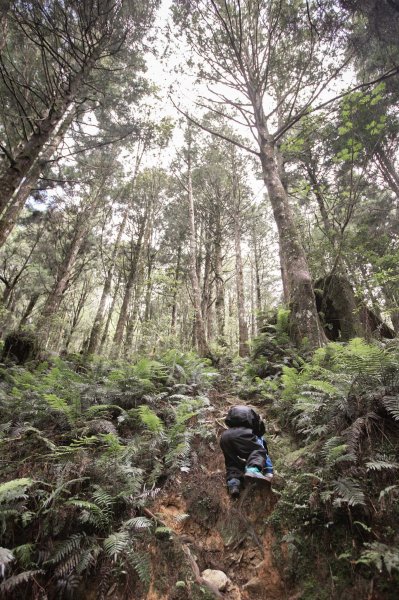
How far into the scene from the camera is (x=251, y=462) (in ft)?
11.5

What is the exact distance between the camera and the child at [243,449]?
350 centimetres

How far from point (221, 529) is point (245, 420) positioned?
47.0 inches

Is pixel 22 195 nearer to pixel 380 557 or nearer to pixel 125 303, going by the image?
pixel 125 303

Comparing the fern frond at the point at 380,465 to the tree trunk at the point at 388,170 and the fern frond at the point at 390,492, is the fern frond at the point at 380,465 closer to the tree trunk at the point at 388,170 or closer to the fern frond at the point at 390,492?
the fern frond at the point at 390,492

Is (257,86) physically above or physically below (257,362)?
above

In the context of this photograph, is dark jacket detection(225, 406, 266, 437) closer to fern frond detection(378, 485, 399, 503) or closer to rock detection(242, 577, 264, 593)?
rock detection(242, 577, 264, 593)

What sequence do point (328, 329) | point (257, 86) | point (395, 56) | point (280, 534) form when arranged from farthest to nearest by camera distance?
point (395, 56), point (257, 86), point (328, 329), point (280, 534)

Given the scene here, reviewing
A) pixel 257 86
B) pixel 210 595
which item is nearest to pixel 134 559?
pixel 210 595

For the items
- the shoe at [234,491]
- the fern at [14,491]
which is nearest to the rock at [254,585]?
the shoe at [234,491]

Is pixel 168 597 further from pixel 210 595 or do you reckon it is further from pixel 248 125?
pixel 248 125

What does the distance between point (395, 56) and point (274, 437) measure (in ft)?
40.7

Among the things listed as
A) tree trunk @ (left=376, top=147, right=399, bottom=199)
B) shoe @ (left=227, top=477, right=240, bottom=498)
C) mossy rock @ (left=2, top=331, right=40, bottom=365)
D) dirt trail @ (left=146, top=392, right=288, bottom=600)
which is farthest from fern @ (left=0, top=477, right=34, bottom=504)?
tree trunk @ (left=376, top=147, right=399, bottom=199)

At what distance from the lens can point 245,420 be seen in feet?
13.1

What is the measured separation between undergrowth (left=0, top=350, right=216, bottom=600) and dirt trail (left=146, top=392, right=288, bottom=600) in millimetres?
229
